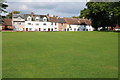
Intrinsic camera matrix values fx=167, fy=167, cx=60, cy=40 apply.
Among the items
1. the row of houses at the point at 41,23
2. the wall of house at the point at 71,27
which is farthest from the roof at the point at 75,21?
the wall of house at the point at 71,27

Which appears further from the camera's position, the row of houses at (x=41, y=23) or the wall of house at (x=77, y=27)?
the wall of house at (x=77, y=27)

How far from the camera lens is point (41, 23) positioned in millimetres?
83812

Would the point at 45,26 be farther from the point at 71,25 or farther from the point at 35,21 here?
the point at 71,25

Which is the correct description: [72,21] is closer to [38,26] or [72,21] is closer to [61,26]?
[61,26]

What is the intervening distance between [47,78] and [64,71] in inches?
49.4

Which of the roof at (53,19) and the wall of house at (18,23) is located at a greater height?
the roof at (53,19)

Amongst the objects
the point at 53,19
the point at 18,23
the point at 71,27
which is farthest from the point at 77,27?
the point at 18,23

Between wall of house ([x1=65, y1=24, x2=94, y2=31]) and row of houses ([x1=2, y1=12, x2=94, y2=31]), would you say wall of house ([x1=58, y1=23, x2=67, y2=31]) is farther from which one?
wall of house ([x1=65, y1=24, x2=94, y2=31])

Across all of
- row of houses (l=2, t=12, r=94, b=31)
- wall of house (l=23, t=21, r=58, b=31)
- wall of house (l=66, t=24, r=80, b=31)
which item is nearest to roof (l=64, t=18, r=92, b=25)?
row of houses (l=2, t=12, r=94, b=31)

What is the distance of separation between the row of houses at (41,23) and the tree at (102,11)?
22254 millimetres

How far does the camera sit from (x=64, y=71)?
7.84m

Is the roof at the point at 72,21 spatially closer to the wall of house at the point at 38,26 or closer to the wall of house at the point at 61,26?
the wall of house at the point at 61,26

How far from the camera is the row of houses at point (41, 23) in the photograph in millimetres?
80250

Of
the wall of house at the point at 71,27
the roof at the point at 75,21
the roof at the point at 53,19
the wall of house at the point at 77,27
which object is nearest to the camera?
the roof at the point at 53,19
